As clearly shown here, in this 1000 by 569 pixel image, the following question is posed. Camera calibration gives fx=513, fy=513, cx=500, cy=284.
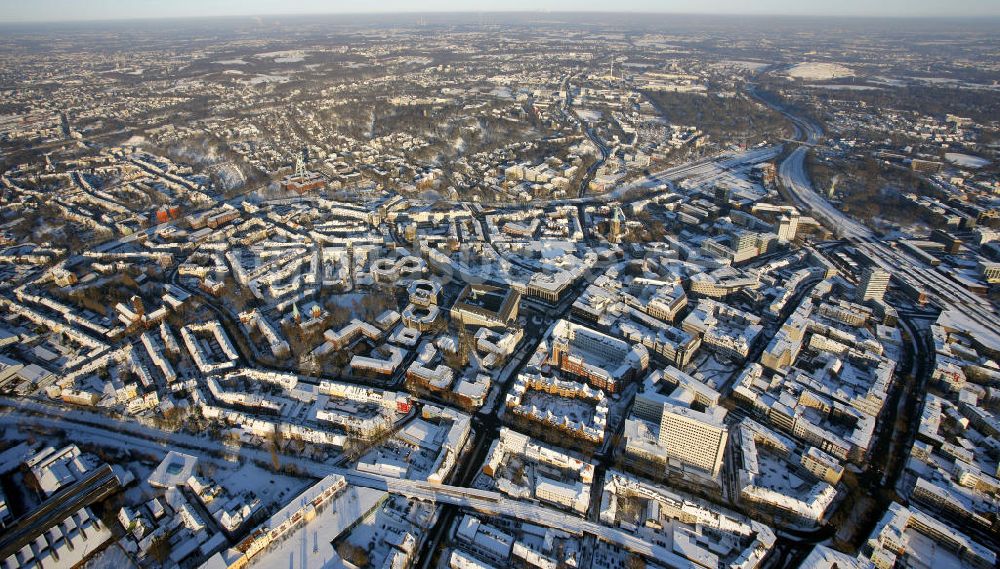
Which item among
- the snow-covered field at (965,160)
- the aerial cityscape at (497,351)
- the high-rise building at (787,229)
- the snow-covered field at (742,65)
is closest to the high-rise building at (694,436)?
the aerial cityscape at (497,351)

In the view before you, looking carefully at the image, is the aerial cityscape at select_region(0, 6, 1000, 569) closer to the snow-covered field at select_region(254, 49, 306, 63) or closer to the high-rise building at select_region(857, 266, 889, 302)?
the high-rise building at select_region(857, 266, 889, 302)

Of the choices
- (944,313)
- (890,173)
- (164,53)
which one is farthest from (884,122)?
(164,53)

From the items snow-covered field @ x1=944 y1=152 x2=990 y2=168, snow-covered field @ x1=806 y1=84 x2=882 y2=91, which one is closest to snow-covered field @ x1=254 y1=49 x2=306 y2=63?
snow-covered field @ x1=806 y1=84 x2=882 y2=91

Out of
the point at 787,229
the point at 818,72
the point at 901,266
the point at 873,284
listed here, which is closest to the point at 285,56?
the point at 818,72

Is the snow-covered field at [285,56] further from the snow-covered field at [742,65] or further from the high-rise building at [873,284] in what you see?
the high-rise building at [873,284]

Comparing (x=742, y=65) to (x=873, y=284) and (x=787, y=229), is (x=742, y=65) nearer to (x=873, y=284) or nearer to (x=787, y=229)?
(x=787, y=229)

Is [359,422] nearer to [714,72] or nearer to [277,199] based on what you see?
[277,199]
